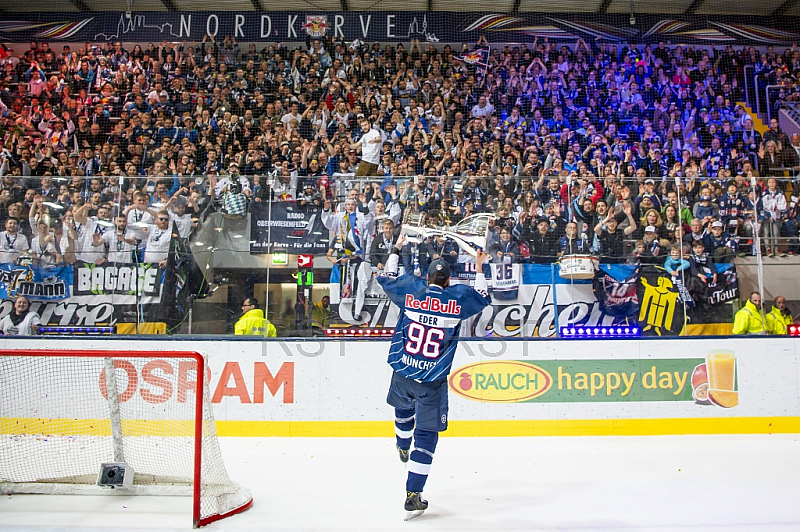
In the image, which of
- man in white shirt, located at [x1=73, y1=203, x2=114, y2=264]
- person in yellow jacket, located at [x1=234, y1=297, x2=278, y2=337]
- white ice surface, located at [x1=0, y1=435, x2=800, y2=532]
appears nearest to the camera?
white ice surface, located at [x1=0, y1=435, x2=800, y2=532]

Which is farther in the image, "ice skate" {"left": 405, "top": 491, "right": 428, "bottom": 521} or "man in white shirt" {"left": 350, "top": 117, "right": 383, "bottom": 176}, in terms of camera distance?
"man in white shirt" {"left": 350, "top": 117, "right": 383, "bottom": 176}

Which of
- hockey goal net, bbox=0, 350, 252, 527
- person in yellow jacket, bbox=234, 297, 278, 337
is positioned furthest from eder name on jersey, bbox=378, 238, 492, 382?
person in yellow jacket, bbox=234, 297, 278, 337

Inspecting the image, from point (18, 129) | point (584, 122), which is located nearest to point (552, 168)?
point (584, 122)

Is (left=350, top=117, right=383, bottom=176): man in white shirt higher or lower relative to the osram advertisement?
higher

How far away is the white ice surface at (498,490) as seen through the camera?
3.43 meters

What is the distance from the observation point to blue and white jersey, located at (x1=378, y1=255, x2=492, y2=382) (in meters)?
3.74

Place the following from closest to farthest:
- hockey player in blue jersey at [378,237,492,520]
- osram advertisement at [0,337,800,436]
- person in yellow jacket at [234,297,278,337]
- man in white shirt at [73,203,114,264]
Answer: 1. hockey player in blue jersey at [378,237,492,520]
2. osram advertisement at [0,337,800,436]
3. person in yellow jacket at [234,297,278,337]
4. man in white shirt at [73,203,114,264]

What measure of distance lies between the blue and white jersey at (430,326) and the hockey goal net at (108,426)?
1266mm

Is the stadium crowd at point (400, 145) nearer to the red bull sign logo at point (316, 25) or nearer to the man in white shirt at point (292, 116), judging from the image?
the man in white shirt at point (292, 116)

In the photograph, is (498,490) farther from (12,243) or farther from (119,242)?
(12,243)

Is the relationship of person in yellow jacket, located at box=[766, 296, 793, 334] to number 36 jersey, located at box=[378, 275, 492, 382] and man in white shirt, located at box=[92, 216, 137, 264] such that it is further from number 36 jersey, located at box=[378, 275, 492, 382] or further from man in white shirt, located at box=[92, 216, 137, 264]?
man in white shirt, located at box=[92, 216, 137, 264]

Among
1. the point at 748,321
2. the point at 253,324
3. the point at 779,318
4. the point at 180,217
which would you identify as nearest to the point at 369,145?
the point at 180,217

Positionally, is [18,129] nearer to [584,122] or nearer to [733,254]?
[584,122]

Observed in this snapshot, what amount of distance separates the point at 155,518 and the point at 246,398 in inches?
101
